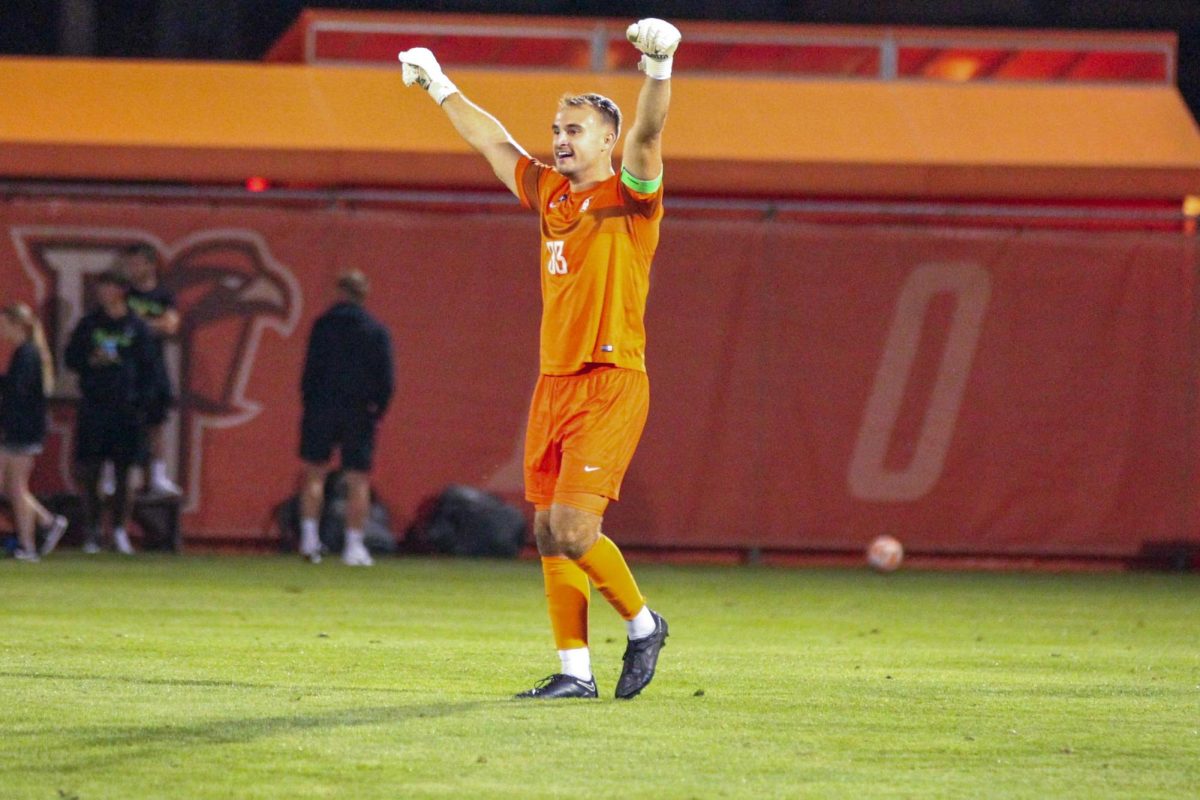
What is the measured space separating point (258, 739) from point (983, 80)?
15370mm

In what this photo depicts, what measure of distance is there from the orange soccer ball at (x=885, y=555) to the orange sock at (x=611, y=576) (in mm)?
9465

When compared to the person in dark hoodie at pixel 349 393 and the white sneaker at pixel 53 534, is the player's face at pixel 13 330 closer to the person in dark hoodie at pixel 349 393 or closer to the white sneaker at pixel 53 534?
the white sneaker at pixel 53 534

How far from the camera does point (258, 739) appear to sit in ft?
20.9

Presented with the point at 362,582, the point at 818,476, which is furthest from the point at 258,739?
the point at 818,476

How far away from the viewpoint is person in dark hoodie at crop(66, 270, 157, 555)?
1633cm

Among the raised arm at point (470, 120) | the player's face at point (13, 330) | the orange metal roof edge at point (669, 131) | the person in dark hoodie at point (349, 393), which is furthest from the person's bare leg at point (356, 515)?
the raised arm at point (470, 120)

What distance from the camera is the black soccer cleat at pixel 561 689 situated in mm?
7609

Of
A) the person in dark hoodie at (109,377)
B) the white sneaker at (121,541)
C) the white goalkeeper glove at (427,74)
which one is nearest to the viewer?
the white goalkeeper glove at (427,74)

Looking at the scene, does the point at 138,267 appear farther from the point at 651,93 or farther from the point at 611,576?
the point at 651,93

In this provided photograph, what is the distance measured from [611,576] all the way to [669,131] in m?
12.3

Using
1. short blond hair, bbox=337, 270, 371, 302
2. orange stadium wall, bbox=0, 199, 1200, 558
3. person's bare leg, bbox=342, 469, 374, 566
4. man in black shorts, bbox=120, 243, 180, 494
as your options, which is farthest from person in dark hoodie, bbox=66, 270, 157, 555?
person's bare leg, bbox=342, 469, 374, 566

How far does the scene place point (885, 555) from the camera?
16984 mm

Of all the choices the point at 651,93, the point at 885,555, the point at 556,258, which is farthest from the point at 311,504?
the point at 651,93

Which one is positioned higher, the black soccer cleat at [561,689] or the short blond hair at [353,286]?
the black soccer cleat at [561,689]
